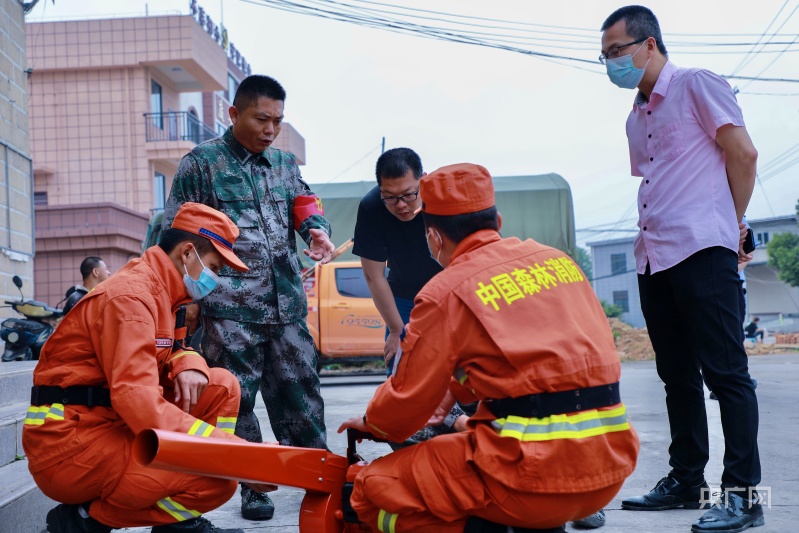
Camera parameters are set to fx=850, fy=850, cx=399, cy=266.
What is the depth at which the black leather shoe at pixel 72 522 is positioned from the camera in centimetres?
289

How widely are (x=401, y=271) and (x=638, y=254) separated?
1.09 metres

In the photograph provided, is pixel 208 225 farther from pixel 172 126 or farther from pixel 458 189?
pixel 172 126

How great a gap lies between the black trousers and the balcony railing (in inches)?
844

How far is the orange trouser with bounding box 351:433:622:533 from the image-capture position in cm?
232

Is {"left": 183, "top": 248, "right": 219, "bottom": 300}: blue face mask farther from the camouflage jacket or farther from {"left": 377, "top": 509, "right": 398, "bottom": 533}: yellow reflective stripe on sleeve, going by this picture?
{"left": 377, "top": 509, "right": 398, "bottom": 533}: yellow reflective stripe on sleeve

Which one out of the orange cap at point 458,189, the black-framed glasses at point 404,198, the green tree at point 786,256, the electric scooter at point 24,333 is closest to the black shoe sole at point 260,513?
the black-framed glasses at point 404,198

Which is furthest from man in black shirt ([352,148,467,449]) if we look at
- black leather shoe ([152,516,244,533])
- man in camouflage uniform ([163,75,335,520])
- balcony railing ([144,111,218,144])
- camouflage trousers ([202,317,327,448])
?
balcony railing ([144,111,218,144])

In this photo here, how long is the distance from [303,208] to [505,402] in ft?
6.73

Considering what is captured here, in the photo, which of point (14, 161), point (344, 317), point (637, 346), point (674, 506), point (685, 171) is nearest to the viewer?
point (685, 171)

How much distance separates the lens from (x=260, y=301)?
3.88 metres

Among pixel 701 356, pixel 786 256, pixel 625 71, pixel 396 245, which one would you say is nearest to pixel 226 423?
pixel 396 245

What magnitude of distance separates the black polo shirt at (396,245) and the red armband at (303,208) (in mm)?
236

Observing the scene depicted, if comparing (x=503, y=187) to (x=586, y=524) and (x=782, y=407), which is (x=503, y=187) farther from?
(x=586, y=524)

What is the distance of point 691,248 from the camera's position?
3469 mm
